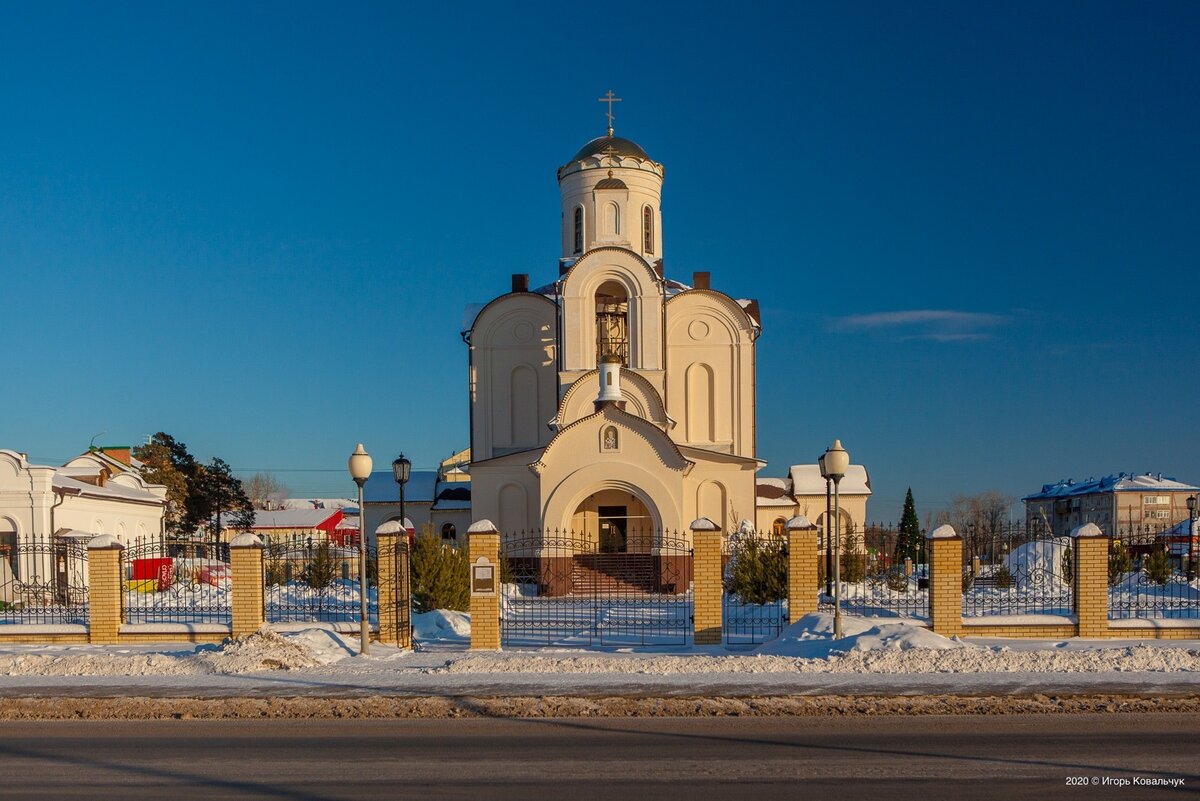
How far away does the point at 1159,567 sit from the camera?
27266mm

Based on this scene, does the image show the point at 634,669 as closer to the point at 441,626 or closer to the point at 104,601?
the point at 441,626

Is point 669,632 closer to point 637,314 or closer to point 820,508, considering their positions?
point 637,314

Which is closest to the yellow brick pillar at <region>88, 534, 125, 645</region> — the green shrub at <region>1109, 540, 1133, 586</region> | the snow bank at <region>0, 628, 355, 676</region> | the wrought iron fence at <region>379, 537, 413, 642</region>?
the snow bank at <region>0, 628, 355, 676</region>

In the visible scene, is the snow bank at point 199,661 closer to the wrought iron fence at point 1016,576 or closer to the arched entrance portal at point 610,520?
the wrought iron fence at point 1016,576

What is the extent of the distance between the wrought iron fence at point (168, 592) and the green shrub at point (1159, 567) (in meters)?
20.0

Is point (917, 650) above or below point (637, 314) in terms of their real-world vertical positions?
below

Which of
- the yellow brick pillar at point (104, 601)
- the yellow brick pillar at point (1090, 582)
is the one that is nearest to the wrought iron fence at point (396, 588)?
the yellow brick pillar at point (104, 601)

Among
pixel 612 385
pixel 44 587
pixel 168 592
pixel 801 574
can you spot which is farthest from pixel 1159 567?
pixel 44 587

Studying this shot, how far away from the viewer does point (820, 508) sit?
41750mm

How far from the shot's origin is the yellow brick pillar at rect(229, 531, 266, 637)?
17.6 meters

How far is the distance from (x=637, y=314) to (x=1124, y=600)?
16.9m

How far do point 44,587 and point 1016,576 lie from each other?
19955mm

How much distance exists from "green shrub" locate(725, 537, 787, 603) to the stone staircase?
598 cm

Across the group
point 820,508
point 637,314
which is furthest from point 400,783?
point 820,508
